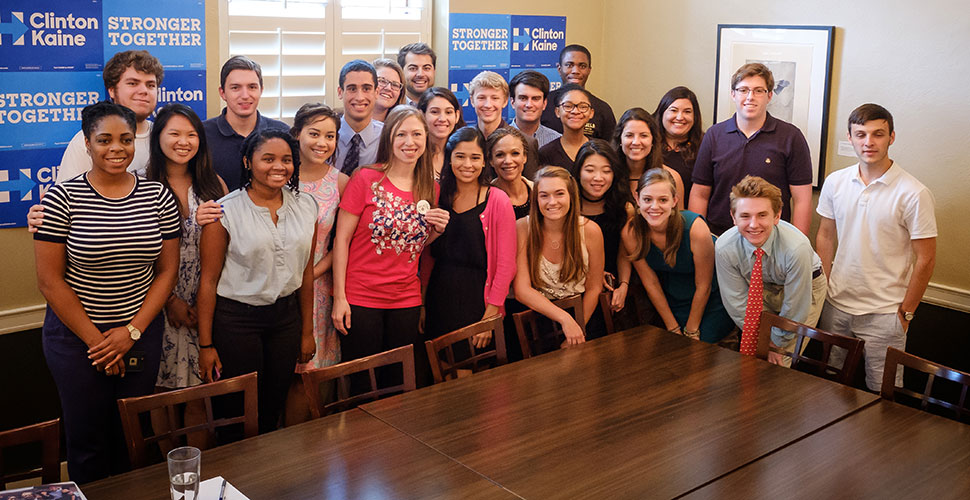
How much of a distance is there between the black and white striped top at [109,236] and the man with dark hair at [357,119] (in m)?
1.19

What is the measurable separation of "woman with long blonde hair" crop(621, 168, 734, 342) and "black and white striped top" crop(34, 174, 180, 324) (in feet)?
6.89

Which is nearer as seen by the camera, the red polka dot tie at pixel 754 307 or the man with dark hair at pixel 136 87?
the man with dark hair at pixel 136 87

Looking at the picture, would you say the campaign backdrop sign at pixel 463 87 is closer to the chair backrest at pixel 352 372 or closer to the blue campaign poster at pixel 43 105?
the blue campaign poster at pixel 43 105

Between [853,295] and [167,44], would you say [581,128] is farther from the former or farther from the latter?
[167,44]

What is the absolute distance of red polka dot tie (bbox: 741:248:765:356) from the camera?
3.79m

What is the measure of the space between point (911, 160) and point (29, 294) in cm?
471

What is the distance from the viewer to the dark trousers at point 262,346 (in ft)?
11.2

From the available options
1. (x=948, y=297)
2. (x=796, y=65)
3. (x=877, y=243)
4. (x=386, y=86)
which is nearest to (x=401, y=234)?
(x=386, y=86)

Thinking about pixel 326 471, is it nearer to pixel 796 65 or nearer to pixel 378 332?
pixel 378 332

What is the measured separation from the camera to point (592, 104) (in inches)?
211

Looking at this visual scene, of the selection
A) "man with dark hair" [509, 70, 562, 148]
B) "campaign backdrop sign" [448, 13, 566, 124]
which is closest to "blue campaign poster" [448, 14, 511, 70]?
"campaign backdrop sign" [448, 13, 566, 124]

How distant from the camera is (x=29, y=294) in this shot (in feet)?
13.6

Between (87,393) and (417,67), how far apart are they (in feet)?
8.32

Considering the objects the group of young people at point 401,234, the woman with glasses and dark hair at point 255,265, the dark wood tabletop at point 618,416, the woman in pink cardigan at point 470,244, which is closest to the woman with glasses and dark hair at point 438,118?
the group of young people at point 401,234
